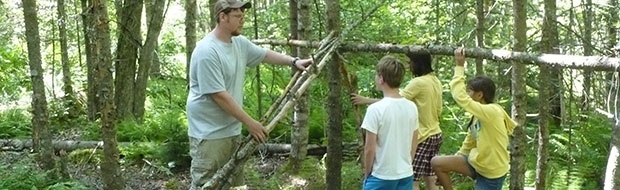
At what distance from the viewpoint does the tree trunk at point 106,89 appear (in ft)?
20.3

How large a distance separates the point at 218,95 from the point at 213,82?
0.33 ft

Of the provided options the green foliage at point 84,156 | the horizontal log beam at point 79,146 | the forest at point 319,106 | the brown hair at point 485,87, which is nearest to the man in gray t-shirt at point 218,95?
the forest at point 319,106

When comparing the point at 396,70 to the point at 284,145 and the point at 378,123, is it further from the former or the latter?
the point at 284,145

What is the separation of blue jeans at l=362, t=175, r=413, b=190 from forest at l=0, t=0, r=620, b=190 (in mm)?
826

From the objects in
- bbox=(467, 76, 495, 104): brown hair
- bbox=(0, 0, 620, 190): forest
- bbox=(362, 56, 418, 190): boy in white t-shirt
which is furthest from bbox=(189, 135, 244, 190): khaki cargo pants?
bbox=(467, 76, 495, 104): brown hair

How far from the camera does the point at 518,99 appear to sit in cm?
489

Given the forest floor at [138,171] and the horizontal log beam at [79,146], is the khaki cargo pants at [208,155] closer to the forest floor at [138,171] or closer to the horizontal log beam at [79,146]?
the forest floor at [138,171]

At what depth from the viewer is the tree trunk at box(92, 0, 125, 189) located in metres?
6.19

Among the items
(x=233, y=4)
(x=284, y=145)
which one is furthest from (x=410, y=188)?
(x=284, y=145)

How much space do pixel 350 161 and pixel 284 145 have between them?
1.38 meters

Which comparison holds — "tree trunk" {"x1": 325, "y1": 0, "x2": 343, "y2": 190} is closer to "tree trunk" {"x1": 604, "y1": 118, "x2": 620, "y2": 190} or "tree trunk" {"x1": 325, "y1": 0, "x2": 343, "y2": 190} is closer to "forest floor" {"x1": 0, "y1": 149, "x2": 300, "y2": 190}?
"forest floor" {"x1": 0, "y1": 149, "x2": 300, "y2": 190}

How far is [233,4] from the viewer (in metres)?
4.27

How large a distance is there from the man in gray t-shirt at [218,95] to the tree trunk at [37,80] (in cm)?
438

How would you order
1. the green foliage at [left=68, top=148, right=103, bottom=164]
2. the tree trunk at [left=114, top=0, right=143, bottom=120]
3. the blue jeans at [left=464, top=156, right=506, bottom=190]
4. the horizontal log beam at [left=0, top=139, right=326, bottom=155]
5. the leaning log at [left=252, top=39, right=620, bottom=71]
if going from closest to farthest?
the leaning log at [left=252, top=39, right=620, bottom=71]
the blue jeans at [left=464, top=156, right=506, bottom=190]
the horizontal log beam at [left=0, top=139, right=326, bottom=155]
the green foliage at [left=68, top=148, right=103, bottom=164]
the tree trunk at [left=114, top=0, right=143, bottom=120]
